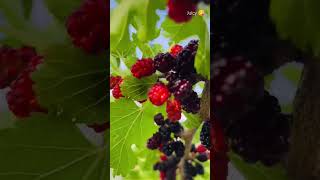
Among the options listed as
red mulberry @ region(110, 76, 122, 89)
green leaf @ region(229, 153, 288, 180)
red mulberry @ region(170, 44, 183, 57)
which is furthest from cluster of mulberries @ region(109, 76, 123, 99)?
green leaf @ region(229, 153, 288, 180)

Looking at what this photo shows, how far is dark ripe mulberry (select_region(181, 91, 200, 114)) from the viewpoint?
31.3 inches

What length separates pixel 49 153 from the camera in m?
0.84

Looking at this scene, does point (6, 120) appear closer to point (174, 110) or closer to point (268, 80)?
point (174, 110)

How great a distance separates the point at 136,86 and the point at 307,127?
0.29 meters

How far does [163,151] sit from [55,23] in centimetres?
28

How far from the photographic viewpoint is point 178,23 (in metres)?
0.78

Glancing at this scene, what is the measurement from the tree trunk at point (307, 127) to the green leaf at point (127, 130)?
0.74ft

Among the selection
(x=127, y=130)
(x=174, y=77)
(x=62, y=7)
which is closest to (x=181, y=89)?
(x=174, y=77)

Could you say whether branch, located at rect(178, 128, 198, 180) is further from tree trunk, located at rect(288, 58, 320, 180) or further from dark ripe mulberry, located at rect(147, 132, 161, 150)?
tree trunk, located at rect(288, 58, 320, 180)

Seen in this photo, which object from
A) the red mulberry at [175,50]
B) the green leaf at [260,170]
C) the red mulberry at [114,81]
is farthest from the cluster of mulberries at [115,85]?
the green leaf at [260,170]

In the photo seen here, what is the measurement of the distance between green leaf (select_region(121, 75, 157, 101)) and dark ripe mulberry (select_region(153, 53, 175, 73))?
0.02 m

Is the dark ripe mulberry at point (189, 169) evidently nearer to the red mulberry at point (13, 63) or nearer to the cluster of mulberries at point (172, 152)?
the cluster of mulberries at point (172, 152)

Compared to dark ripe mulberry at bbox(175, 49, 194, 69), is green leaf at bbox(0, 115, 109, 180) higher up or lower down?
lower down

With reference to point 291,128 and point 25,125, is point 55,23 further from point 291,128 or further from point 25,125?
point 291,128
